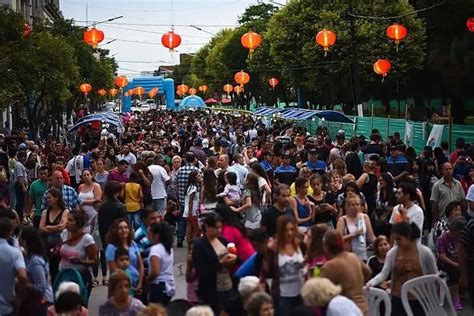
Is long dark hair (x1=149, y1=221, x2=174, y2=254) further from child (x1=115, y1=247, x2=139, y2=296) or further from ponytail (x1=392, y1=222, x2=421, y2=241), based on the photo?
ponytail (x1=392, y1=222, x2=421, y2=241)

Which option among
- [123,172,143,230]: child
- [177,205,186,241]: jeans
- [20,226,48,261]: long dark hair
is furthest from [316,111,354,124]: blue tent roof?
[20,226,48,261]: long dark hair

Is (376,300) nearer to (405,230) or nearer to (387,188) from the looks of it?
(405,230)

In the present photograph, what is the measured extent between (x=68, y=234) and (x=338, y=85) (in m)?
45.5

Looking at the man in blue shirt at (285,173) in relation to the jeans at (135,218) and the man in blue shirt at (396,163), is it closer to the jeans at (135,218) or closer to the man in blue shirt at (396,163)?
the man in blue shirt at (396,163)

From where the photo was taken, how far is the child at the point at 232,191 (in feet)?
45.2

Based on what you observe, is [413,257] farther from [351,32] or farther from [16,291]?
[351,32]

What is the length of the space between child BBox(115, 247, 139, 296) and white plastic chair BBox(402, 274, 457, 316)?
8.33 feet

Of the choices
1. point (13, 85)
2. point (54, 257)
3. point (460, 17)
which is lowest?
point (54, 257)

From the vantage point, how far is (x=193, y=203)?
1430 cm

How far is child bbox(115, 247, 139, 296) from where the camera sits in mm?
8750

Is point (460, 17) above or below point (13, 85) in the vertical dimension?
above

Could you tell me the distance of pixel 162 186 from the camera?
16.1 meters

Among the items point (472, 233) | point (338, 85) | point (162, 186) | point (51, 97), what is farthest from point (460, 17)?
point (472, 233)

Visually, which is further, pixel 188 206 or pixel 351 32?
pixel 351 32
